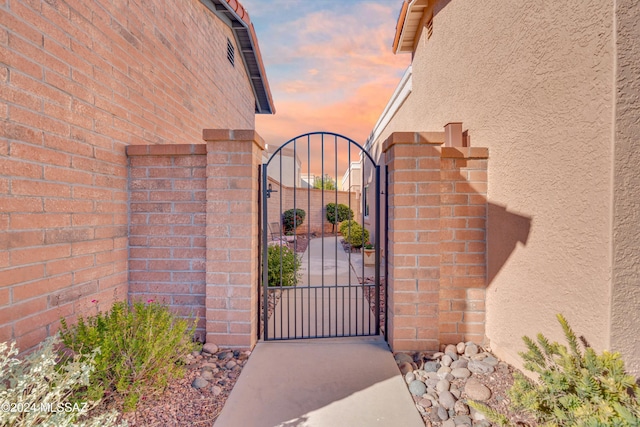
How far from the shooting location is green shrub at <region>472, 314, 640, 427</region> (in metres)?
1.35

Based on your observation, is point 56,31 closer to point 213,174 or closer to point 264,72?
point 213,174

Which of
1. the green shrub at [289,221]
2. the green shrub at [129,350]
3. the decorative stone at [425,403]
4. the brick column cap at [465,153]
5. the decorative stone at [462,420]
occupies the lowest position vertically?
the decorative stone at [425,403]

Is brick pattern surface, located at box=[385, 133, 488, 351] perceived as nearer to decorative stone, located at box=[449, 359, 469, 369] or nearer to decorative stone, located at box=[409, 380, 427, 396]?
decorative stone, located at box=[449, 359, 469, 369]

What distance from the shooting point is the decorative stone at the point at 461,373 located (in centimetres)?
248

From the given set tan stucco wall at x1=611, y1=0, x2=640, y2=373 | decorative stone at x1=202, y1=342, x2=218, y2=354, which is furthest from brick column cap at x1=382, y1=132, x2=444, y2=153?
decorative stone at x1=202, y1=342, x2=218, y2=354

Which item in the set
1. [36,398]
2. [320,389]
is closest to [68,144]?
[36,398]

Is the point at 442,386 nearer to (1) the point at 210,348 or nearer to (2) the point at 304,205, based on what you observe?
(1) the point at 210,348

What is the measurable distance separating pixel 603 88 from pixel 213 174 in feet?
9.83

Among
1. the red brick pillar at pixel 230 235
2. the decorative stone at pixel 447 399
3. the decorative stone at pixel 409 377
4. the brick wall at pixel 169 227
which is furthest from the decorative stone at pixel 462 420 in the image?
the brick wall at pixel 169 227

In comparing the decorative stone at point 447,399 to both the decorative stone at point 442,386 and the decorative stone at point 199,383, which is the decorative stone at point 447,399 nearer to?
the decorative stone at point 442,386

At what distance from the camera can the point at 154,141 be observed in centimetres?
354

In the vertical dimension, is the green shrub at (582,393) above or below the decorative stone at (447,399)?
above

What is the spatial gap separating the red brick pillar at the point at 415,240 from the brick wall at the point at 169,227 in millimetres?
1965

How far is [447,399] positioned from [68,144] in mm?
3579
